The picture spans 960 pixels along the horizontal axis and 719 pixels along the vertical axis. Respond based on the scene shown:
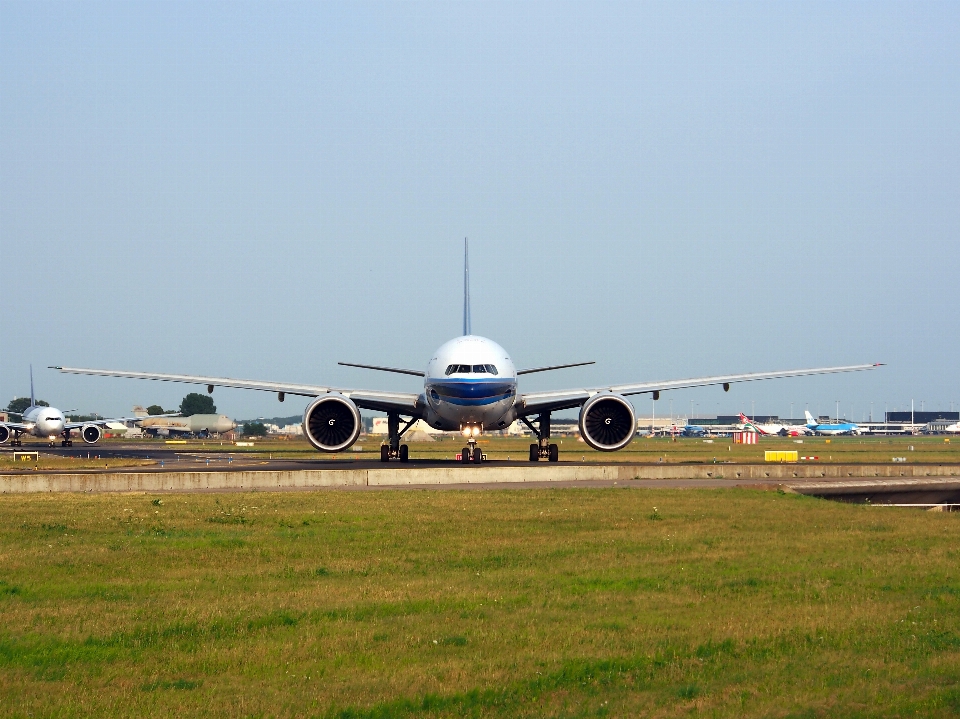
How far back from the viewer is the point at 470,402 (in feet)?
134

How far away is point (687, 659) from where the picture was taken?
989 cm

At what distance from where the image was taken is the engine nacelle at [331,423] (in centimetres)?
4162

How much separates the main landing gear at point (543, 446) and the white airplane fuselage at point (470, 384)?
2.60m

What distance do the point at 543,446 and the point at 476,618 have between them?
1355 inches

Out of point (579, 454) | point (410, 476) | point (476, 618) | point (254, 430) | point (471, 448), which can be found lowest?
point (476, 618)

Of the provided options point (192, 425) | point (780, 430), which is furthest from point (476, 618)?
point (780, 430)

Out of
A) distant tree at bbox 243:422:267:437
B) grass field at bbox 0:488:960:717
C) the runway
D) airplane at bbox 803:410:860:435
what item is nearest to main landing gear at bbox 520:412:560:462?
the runway

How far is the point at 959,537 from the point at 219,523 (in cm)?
1270

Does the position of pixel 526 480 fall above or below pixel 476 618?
above

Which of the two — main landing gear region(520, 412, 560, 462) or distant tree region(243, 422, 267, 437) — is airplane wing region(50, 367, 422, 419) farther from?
distant tree region(243, 422, 267, 437)

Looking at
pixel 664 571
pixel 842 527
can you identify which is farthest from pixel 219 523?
pixel 842 527

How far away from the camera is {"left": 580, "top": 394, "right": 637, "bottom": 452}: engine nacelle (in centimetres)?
4256

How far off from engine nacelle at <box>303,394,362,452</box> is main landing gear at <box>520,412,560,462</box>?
7330 millimetres

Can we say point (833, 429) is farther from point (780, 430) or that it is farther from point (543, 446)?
point (543, 446)
